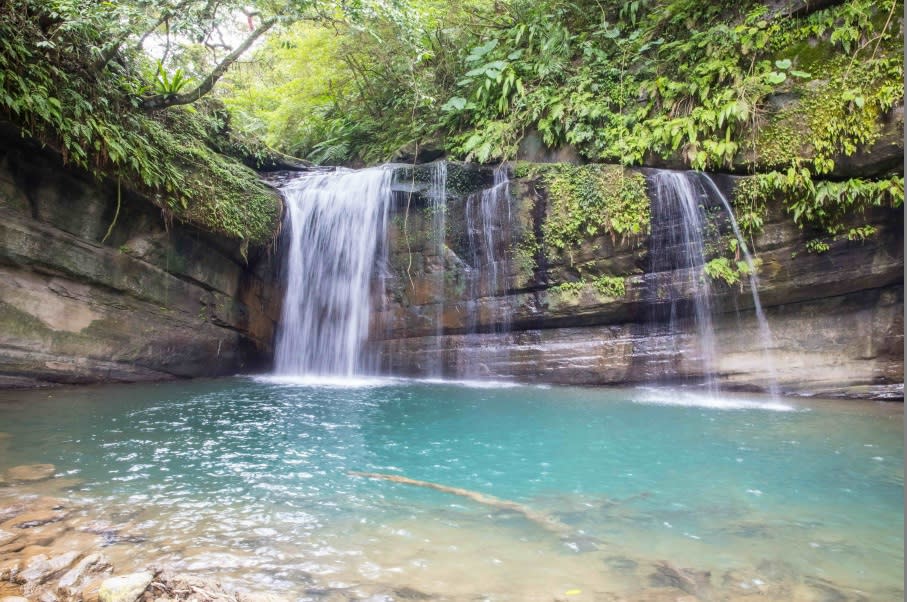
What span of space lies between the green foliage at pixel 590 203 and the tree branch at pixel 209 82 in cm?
542

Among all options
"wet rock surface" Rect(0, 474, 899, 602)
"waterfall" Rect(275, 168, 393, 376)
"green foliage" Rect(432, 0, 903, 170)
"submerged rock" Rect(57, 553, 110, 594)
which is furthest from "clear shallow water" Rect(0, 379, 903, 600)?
"green foliage" Rect(432, 0, 903, 170)

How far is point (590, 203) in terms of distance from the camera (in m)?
9.52

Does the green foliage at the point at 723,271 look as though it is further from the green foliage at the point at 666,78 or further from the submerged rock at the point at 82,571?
the submerged rock at the point at 82,571

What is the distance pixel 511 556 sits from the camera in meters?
2.83

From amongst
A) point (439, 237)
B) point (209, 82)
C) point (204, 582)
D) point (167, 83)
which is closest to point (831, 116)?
point (439, 237)

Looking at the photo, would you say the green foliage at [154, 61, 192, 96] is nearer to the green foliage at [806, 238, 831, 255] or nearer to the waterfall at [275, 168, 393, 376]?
the waterfall at [275, 168, 393, 376]

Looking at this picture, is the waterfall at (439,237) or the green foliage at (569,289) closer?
the green foliage at (569,289)

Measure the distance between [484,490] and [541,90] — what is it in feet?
30.2

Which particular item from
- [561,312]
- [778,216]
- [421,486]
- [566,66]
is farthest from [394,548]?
[566,66]

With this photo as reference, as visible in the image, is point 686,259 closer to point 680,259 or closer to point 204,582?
point 680,259

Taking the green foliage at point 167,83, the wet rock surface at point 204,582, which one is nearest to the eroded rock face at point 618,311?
the green foliage at point 167,83

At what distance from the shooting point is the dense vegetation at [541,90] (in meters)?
6.97

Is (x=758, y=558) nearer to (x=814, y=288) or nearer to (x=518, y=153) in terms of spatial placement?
(x=814, y=288)

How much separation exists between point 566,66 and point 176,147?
8.17 meters
